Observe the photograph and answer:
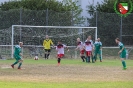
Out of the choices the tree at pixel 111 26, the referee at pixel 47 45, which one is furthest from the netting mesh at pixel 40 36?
the referee at pixel 47 45

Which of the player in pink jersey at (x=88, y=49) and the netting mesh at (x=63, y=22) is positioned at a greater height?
the netting mesh at (x=63, y=22)

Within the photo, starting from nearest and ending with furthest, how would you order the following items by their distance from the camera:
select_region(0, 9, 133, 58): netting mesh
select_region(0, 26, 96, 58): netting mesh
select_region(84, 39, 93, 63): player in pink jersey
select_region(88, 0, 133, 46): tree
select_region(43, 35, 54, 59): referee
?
1. select_region(84, 39, 93, 63): player in pink jersey
2. select_region(43, 35, 54, 59): referee
3. select_region(0, 26, 96, 58): netting mesh
4. select_region(0, 9, 133, 58): netting mesh
5. select_region(88, 0, 133, 46): tree

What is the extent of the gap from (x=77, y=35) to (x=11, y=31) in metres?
5.94

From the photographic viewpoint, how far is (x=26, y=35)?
37281mm

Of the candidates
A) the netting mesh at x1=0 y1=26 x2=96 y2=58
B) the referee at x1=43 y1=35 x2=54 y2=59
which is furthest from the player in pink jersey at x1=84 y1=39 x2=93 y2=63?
the netting mesh at x1=0 y1=26 x2=96 y2=58

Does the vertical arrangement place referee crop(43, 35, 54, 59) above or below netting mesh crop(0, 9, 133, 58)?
below

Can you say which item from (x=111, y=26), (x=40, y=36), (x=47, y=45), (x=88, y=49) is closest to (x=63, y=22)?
(x=40, y=36)

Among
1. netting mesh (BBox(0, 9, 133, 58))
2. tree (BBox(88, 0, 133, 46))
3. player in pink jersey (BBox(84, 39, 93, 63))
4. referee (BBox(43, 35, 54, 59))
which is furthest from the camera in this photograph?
tree (BBox(88, 0, 133, 46))

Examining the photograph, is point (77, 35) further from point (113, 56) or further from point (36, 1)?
point (36, 1)

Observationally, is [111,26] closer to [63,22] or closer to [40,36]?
[63,22]

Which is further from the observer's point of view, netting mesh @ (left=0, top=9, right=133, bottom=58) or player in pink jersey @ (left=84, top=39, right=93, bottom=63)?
netting mesh @ (left=0, top=9, right=133, bottom=58)

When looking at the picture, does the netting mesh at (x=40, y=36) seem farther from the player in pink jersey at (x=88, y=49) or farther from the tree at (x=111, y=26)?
the player in pink jersey at (x=88, y=49)

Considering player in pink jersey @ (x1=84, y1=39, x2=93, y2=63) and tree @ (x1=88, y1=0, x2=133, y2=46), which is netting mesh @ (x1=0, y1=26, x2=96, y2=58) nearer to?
tree @ (x1=88, y1=0, x2=133, y2=46)

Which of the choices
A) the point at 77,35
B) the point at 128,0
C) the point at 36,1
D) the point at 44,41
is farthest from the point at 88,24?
the point at 36,1
